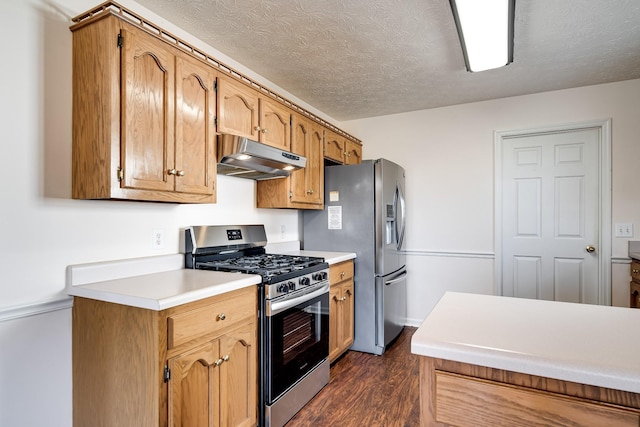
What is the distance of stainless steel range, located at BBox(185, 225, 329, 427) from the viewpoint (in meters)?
1.84

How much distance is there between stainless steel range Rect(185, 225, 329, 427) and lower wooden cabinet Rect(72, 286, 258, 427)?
0.15 m

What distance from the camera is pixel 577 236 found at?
3.11m

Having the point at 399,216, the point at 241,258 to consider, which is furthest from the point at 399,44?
the point at 241,258

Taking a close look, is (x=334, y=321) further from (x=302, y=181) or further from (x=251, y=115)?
(x=251, y=115)

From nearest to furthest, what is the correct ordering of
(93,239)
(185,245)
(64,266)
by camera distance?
(64,266) → (93,239) → (185,245)

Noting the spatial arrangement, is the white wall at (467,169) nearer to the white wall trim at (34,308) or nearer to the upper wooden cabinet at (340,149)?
the upper wooden cabinet at (340,149)

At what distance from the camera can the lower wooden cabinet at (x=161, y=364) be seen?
1346 mm

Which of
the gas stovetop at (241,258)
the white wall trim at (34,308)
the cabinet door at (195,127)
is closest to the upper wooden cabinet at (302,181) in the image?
the gas stovetop at (241,258)

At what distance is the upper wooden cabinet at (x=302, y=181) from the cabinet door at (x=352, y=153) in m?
0.57

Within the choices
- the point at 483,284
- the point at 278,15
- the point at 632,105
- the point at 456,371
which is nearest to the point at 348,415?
the point at 456,371

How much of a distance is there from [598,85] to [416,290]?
99.4 inches

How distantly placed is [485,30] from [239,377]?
7.30 ft

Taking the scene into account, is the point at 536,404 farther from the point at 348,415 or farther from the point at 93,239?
the point at 93,239

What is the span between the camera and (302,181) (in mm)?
2811
